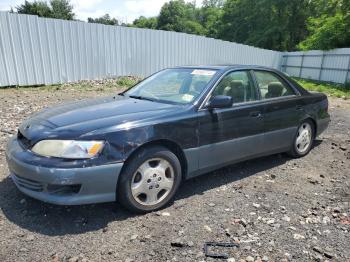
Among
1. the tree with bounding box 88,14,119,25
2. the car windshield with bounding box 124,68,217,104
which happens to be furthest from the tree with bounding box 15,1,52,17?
the car windshield with bounding box 124,68,217,104

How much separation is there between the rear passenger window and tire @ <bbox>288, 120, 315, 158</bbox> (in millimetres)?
660

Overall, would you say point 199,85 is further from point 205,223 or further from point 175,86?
point 205,223

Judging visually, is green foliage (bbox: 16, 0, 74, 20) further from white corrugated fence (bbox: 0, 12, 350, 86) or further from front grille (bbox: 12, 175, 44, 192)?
front grille (bbox: 12, 175, 44, 192)

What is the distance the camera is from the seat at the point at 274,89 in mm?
4909

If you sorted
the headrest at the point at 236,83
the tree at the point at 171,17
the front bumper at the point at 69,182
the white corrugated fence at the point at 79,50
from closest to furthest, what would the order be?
the front bumper at the point at 69,182 → the headrest at the point at 236,83 → the white corrugated fence at the point at 79,50 → the tree at the point at 171,17

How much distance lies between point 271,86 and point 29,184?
11.7 feet

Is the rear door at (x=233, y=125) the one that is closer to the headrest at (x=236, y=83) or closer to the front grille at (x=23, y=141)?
the headrest at (x=236, y=83)

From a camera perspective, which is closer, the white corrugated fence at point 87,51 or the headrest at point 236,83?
the headrest at point 236,83

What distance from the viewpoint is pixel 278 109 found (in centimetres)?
488

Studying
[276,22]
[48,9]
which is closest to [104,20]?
[48,9]

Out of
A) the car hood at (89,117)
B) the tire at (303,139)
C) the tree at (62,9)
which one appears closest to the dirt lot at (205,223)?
the tire at (303,139)

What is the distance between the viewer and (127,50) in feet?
45.0

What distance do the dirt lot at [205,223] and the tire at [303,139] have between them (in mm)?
629

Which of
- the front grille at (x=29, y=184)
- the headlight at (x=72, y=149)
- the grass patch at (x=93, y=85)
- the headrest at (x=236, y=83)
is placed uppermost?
the headrest at (x=236, y=83)
